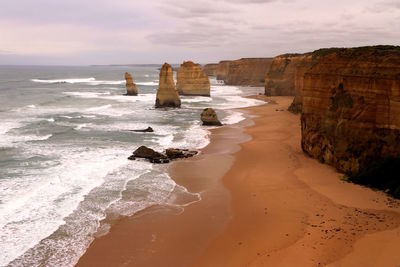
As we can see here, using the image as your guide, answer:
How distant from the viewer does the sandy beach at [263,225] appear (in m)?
12.3

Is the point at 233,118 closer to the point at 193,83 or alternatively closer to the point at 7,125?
Result: the point at 7,125

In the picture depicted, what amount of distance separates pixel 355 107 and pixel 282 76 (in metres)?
47.4

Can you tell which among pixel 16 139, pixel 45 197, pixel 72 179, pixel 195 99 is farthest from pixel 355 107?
pixel 195 99

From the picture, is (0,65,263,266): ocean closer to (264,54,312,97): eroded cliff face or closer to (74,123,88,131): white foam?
(74,123,88,131): white foam

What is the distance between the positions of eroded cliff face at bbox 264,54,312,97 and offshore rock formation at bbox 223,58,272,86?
114 feet

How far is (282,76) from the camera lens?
218ft

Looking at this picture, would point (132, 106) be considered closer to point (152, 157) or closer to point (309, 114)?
point (152, 157)

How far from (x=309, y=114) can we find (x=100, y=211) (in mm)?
13679

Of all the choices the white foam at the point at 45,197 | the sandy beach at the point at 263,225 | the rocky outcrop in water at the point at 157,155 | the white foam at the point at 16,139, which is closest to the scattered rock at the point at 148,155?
the rocky outcrop in water at the point at 157,155

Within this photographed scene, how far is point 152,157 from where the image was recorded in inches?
966

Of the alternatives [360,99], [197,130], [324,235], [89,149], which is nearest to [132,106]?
[197,130]

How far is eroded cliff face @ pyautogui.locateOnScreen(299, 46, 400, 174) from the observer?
18.5 meters

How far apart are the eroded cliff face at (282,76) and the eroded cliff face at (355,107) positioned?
4038 cm

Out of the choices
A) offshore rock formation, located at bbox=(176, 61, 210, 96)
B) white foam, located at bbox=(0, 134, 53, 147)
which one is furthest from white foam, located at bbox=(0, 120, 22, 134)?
offshore rock formation, located at bbox=(176, 61, 210, 96)
